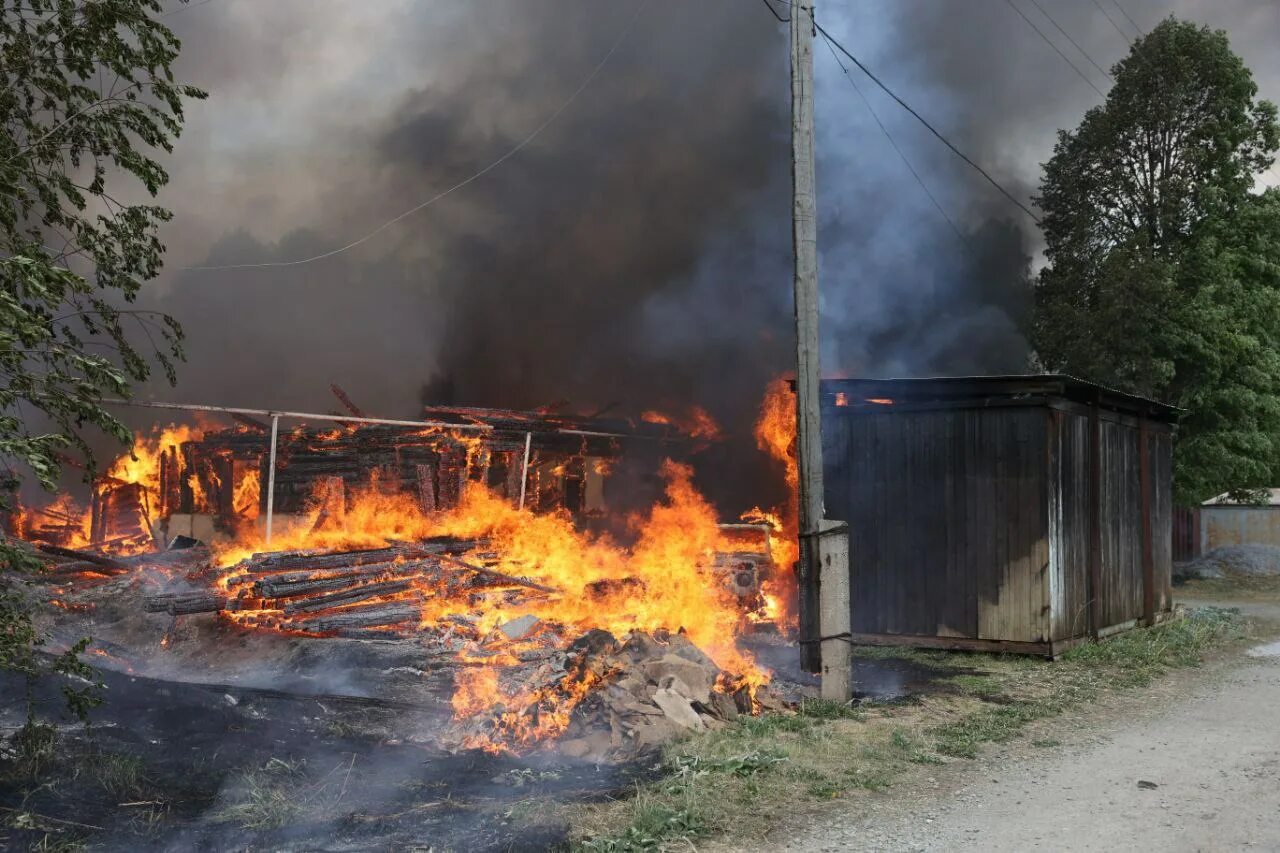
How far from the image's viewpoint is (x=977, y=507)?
39.4ft

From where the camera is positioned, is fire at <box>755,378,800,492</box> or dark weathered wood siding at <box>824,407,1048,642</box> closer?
dark weathered wood siding at <box>824,407,1048,642</box>

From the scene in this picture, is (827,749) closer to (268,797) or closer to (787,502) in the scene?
(268,797)

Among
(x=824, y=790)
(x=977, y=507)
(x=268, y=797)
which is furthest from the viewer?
(x=977, y=507)

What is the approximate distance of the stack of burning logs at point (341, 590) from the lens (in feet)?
36.6

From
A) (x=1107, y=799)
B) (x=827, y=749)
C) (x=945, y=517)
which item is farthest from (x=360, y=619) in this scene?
(x=1107, y=799)

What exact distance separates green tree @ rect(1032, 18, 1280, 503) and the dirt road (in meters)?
15.0

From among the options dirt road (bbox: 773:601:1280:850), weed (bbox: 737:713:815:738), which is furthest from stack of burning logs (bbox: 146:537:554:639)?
dirt road (bbox: 773:601:1280:850)

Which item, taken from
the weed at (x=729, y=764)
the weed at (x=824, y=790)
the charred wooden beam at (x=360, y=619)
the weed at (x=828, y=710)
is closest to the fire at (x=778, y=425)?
the charred wooden beam at (x=360, y=619)

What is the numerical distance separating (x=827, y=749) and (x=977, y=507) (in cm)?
585

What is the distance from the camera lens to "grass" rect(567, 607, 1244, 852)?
18.4ft

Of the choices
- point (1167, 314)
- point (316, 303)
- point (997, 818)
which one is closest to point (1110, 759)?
point (997, 818)

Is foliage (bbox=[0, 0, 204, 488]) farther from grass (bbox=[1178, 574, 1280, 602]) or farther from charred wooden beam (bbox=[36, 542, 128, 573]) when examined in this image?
grass (bbox=[1178, 574, 1280, 602])

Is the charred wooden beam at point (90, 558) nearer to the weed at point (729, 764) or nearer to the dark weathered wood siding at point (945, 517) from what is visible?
the weed at point (729, 764)

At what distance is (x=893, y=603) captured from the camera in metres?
12.5
